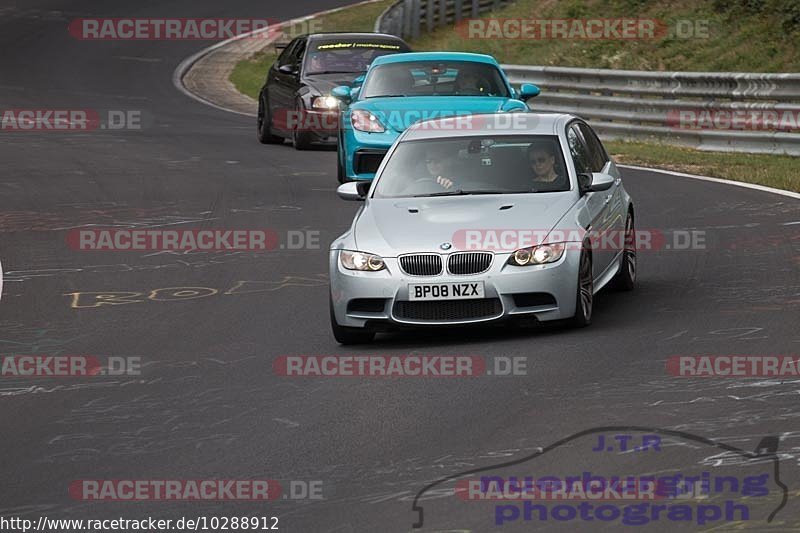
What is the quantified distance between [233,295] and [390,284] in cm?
268

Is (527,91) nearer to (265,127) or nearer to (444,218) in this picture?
(265,127)

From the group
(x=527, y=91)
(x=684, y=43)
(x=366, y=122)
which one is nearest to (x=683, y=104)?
(x=527, y=91)

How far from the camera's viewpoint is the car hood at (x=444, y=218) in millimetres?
10617

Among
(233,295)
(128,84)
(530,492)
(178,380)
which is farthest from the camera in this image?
(128,84)

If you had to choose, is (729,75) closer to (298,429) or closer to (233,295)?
(233,295)

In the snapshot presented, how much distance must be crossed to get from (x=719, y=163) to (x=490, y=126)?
375 inches

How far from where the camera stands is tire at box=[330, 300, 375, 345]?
35.1 ft

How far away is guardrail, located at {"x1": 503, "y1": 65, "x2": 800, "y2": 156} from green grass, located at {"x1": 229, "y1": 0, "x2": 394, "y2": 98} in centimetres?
1033

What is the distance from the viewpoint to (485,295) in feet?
34.2

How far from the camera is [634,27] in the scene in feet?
105

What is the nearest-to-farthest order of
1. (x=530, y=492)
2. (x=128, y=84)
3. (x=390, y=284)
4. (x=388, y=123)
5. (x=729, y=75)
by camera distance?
(x=530, y=492) → (x=390, y=284) → (x=388, y=123) → (x=729, y=75) → (x=128, y=84)

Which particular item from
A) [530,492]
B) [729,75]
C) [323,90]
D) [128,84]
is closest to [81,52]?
[128,84]

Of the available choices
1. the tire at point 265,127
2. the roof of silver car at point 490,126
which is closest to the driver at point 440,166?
the roof of silver car at point 490,126

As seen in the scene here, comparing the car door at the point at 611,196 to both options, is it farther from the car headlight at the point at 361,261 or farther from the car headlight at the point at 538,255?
the car headlight at the point at 361,261
